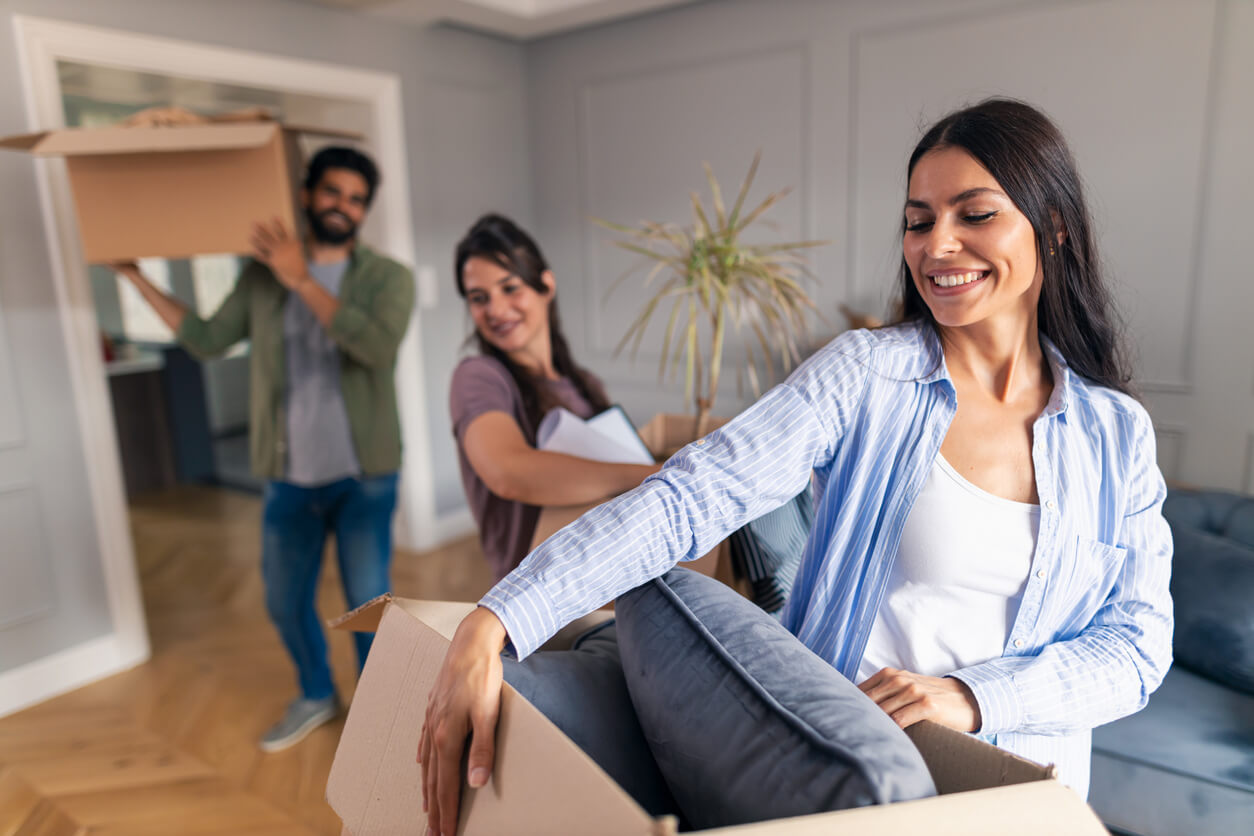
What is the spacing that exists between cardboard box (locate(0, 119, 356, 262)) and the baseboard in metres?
1.42

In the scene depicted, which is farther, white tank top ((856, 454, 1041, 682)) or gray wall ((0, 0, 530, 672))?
gray wall ((0, 0, 530, 672))

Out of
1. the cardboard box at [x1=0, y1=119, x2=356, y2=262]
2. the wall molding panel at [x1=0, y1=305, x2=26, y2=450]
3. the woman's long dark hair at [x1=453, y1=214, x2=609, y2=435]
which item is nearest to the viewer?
the woman's long dark hair at [x1=453, y1=214, x2=609, y2=435]

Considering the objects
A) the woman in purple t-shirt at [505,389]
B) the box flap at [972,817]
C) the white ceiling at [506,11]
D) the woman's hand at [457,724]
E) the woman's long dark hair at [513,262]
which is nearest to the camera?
the box flap at [972,817]

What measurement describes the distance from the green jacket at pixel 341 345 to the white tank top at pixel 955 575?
62.8 inches

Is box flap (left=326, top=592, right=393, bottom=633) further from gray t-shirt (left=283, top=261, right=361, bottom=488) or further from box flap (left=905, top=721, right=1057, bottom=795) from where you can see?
gray t-shirt (left=283, top=261, right=361, bottom=488)

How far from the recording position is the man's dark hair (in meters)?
2.16

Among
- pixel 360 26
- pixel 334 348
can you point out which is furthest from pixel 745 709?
pixel 360 26

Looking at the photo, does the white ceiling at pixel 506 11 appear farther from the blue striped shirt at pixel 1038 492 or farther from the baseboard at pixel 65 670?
the blue striped shirt at pixel 1038 492

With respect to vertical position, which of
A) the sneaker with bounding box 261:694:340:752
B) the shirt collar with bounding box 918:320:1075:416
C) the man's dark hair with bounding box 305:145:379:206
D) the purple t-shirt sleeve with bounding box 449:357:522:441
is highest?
the man's dark hair with bounding box 305:145:379:206

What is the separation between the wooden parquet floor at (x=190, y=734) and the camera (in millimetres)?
1988

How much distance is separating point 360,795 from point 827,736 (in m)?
0.45

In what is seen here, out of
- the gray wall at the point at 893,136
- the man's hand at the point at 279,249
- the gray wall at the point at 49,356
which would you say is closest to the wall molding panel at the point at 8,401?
the gray wall at the point at 49,356

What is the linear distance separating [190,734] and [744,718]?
90.7 inches

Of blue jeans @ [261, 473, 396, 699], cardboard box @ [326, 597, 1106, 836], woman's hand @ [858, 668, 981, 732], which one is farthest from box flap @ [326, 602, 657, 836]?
blue jeans @ [261, 473, 396, 699]
